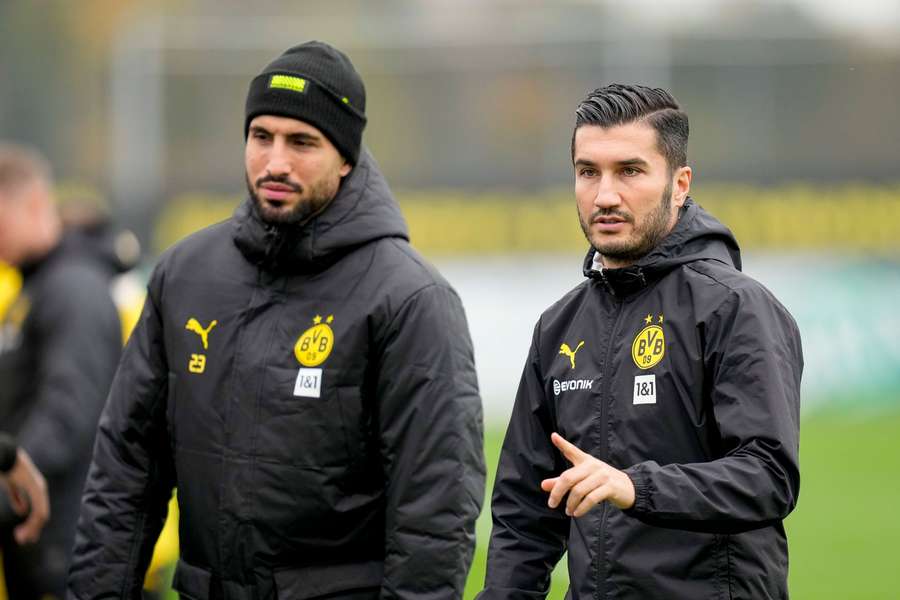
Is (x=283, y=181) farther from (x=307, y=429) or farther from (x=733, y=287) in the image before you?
(x=733, y=287)

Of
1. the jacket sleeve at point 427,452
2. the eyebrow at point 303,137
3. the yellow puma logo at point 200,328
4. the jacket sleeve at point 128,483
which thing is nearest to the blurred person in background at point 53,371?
the jacket sleeve at point 128,483

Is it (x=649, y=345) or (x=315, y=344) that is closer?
(x=649, y=345)

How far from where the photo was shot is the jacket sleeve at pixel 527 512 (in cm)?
357

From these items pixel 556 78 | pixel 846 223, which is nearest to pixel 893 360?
pixel 846 223

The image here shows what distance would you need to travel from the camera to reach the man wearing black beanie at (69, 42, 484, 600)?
3850 millimetres

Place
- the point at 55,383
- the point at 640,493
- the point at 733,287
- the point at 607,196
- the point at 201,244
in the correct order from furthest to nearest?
the point at 55,383, the point at 201,244, the point at 607,196, the point at 733,287, the point at 640,493

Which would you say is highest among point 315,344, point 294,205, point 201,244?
point 294,205

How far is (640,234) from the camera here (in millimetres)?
3432

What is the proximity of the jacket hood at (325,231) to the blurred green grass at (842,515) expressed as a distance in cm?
290

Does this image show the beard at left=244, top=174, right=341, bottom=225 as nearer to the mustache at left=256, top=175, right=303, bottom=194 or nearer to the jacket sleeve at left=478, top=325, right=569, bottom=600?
the mustache at left=256, top=175, right=303, bottom=194

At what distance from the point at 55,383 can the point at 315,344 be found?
7.17 ft

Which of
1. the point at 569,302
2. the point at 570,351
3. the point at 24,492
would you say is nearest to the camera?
the point at 570,351

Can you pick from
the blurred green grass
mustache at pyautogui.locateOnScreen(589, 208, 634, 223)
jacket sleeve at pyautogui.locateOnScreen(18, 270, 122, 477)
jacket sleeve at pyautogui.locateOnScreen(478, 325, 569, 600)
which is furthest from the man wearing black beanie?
the blurred green grass

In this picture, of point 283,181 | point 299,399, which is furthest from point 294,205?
point 299,399
